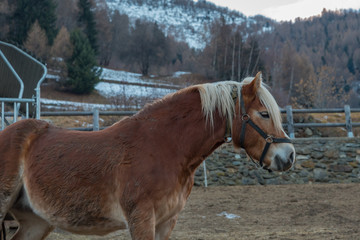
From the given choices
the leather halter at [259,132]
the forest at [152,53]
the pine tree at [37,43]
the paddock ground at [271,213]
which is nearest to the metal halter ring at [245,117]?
the leather halter at [259,132]

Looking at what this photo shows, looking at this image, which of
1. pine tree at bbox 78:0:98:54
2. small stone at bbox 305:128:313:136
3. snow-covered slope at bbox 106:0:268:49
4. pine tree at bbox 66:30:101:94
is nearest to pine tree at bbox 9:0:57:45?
pine tree at bbox 78:0:98:54

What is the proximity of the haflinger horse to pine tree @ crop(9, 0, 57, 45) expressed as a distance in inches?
1292

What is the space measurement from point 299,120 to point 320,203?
21.7 feet

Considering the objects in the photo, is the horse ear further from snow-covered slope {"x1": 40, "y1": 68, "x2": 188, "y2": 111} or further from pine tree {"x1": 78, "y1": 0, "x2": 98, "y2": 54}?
pine tree {"x1": 78, "y1": 0, "x2": 98, "y2": 54}

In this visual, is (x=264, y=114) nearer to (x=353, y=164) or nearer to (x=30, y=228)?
(x=30, y=228)

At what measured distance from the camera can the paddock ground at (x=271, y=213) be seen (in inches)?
197

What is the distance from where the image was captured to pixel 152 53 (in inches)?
1805

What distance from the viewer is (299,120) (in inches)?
535

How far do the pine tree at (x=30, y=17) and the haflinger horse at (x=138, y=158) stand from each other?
32.8 meters

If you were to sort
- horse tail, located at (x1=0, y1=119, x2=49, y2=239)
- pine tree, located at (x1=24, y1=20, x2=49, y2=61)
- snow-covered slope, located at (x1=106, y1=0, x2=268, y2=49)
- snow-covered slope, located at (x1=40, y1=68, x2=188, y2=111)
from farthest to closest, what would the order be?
snow-covered slope, located at (x1=106, y1=0, x2=268, y2=49) → pine tree, located at (x1=24, y1=20, x2=49, y2=61) → snow-covered slope, located at (x1=40, y1=68, x2=188, y2=111) → horse tail, located at (x1=0, y1=119, x2=49, y2=239)

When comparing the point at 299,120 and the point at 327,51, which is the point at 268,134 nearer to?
the point at 299,120

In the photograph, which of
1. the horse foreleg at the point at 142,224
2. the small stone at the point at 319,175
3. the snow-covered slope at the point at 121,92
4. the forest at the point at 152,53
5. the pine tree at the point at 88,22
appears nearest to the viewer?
the horse foreleg at the point at 142,224

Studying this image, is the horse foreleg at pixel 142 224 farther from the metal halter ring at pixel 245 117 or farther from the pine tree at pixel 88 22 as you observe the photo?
the pine tree at pixel 88 22

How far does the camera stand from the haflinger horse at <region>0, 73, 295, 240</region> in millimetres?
2395
